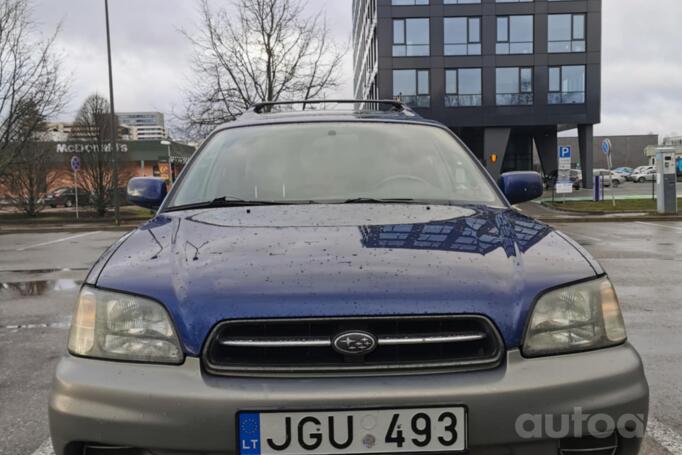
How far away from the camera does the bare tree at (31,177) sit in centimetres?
2366

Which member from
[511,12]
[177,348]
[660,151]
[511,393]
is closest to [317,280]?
[177,348]

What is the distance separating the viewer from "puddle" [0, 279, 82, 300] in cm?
762

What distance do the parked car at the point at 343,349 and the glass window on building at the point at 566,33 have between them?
138 feet

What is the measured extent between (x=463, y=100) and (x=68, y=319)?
1476 inches

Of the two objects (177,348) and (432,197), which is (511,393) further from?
(432,197)

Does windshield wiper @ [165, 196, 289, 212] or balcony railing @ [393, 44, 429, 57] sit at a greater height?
balcony railing @ [393, 44, 429, 57]

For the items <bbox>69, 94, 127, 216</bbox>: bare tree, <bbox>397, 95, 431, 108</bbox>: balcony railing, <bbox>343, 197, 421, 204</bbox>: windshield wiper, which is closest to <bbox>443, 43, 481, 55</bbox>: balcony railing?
<bbox>397, 95, 431, 108</bbox>: balcony railing

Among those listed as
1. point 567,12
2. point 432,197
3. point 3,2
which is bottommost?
point 432,197

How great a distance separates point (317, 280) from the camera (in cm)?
186

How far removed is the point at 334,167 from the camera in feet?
10.3

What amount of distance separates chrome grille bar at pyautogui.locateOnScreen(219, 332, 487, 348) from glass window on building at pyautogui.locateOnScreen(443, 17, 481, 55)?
134ft

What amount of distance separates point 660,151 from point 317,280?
66.8 feet

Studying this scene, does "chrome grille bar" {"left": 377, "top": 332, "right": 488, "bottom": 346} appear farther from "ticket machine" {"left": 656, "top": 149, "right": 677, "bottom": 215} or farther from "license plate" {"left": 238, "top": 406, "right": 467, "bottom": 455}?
"ticket machine" {"left": 656, "top": 149, "right": 677, "bottom": 215}

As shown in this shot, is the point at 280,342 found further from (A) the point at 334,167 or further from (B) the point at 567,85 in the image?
(B) the point at 567,85
